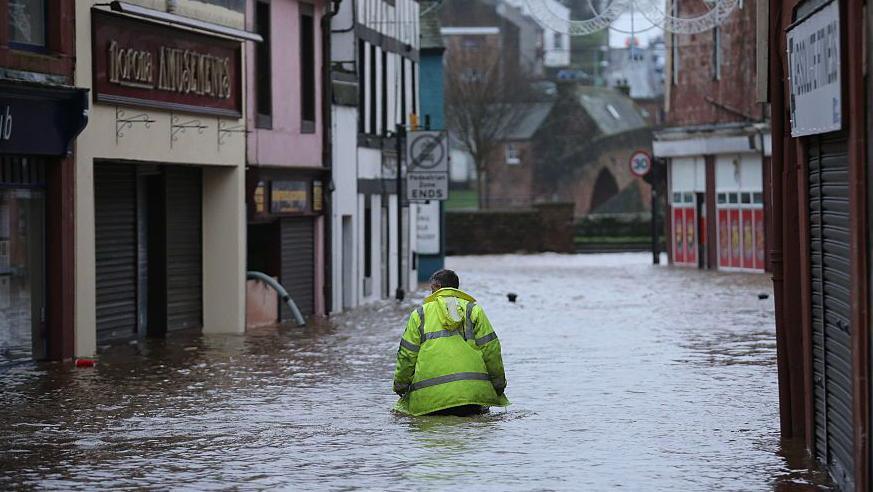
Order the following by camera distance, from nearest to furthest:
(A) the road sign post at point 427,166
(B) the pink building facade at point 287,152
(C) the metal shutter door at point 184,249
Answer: (C) the metal shutter door at point 184,249 → (B) the pink building facade at point 287,152 → (A) the road sign post at point 427,166

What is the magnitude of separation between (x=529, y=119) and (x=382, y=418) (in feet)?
282

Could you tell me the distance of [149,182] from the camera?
25312 mm

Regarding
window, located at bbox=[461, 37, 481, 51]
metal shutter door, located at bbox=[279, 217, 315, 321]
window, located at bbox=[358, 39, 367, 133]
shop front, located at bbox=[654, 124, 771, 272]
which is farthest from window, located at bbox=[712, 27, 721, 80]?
window, located at bbox=[461, 37, 481, 51]

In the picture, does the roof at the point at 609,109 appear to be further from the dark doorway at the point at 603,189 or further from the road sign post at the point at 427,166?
the road sign post at the point at 427,166

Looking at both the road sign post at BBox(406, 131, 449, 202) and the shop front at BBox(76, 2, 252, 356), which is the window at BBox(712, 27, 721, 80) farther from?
the shop front at BBox(76, 2, 252, 356)

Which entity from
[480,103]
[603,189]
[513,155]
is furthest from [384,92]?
[513,155]

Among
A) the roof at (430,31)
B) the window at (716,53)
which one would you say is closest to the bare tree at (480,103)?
the window at (716,53)

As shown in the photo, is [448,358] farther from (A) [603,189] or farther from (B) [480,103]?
(A) [603,189]

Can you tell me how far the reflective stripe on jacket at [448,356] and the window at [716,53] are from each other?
1482 inches

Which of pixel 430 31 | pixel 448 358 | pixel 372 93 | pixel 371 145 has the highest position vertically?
pixel 430 31

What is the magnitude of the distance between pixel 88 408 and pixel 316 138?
1561 cm

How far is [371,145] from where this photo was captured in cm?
3594

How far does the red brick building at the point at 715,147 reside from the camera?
48625 millimetres

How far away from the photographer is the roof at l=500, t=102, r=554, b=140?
3907 inches
